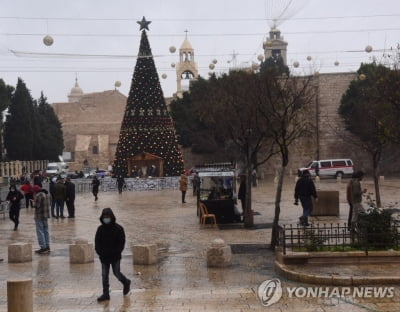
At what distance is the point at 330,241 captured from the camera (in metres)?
11.6

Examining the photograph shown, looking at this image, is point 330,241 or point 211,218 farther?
point 211,218

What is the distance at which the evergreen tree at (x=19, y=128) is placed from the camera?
51.8 metres

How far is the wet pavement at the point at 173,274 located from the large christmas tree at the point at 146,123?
18692 millimetres

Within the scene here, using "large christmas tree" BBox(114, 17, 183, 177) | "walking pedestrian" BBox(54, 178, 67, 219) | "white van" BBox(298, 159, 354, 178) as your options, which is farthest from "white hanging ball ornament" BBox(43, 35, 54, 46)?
"white van" BBox(298, 159, 354, 178)

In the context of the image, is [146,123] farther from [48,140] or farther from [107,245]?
[107,245]

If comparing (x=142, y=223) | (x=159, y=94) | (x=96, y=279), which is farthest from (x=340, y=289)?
(x=159, y=94)

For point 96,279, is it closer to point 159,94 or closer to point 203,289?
point 203,289

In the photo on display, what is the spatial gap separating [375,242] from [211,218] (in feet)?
24.9

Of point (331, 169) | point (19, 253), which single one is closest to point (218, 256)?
point (19, 253)

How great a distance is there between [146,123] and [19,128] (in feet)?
56.9

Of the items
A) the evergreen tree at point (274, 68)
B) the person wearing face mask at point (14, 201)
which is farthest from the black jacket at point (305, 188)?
the person wearing face mask at point (14, 201)

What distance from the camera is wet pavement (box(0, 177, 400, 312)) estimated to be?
27.4 feet

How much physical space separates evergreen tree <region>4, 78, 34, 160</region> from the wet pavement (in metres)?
33.8

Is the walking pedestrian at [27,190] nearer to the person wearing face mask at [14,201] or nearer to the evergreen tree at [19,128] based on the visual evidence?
the person wearing face mask at [14,201]
